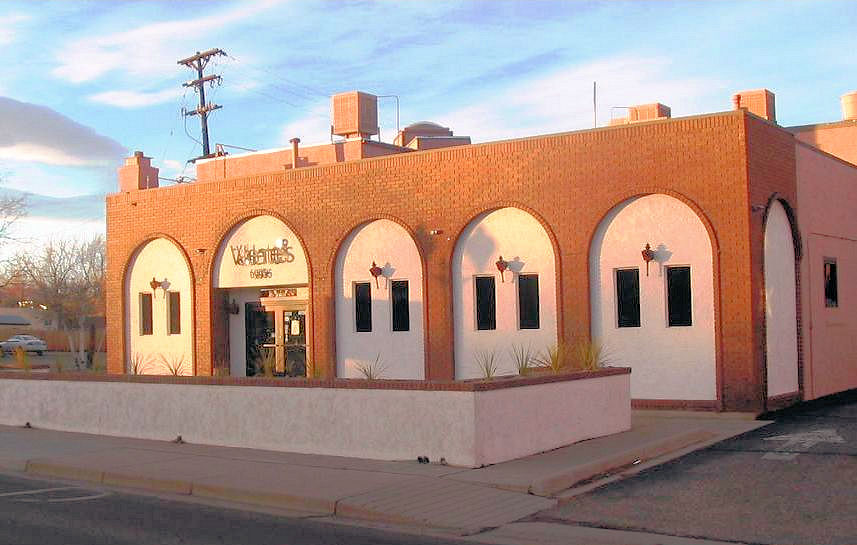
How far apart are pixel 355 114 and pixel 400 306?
1169 cm

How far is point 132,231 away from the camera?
30.2 metres

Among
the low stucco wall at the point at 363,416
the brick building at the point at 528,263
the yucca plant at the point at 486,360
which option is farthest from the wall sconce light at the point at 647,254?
the yucca plant at the point at 486,360

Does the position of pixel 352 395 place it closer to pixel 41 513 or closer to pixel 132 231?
pixel 41 513

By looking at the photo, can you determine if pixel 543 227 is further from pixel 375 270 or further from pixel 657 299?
pixel 375 270

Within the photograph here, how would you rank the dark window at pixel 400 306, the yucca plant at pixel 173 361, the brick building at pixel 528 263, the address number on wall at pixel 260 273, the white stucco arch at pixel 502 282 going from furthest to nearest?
the yucca plant at pixel 173 361, the address number on wall at pixel 260 273, the dark window at pixel 400 306, the white stucco arch at pixel 502 282, the brick building at pixel 528 263

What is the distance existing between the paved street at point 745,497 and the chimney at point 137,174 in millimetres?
22775

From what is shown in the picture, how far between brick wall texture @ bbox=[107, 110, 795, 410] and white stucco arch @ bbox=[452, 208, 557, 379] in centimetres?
28

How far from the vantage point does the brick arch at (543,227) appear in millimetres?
22219

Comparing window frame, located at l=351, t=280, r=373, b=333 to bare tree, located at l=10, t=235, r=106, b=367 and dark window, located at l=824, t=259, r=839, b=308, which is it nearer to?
dark window, located at l=824, t=259, r=839, b=308

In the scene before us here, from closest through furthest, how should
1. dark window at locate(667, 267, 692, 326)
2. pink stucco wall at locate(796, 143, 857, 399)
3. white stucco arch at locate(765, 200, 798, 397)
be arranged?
dark window at locate(667, 267, 692, 326)
white stucco arch at locate(765, 200, 798, 397)
pink stucco wall at locate(796, 143, 857, 399)

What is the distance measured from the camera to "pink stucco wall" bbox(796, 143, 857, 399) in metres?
23.2

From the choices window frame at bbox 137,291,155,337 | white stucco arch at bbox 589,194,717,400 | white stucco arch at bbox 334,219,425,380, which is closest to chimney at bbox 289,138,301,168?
window frame at bbox 137,291,155,337

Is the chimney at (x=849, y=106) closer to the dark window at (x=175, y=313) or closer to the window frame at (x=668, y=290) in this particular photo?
the window frame at (x=668, y=290)

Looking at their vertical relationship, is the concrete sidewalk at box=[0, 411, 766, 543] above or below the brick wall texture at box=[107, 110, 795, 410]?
below
